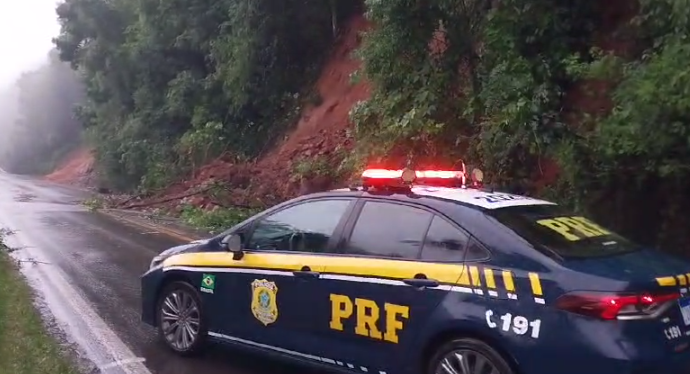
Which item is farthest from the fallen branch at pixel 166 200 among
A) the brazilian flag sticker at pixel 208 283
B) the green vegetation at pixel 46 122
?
the green vegetation at pixel 46 122

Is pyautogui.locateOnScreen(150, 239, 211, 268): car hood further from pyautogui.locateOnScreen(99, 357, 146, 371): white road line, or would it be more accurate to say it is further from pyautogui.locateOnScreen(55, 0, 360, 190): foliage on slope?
pyautogui.locateOnScreen(55, 0, 360, 190): foliage on slope

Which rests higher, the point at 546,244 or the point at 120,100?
the point at 120,100

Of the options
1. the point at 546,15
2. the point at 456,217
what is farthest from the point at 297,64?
the point at 456,217

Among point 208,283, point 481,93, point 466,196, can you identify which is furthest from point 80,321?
point 481,93

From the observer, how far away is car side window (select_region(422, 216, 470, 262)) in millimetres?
4746

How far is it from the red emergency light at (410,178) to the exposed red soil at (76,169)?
133ft

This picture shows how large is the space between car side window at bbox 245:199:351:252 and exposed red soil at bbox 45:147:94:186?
132ft

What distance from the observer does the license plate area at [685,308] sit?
14.4 ft

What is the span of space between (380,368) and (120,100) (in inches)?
1246

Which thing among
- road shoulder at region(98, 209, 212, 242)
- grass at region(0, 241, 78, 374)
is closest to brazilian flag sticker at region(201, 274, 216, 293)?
grass at region(0, 241, 78, 374)

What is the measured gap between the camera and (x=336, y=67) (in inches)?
908

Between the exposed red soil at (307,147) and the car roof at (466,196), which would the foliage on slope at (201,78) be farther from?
the car roof at (466,196)

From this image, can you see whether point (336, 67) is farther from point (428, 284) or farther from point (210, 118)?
point (428, 284)

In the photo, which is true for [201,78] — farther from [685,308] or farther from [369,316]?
[685,308]
